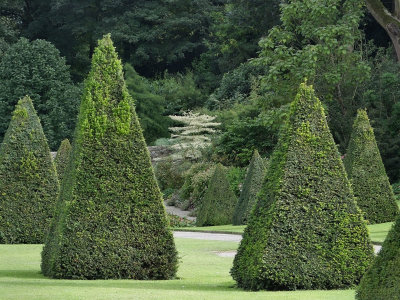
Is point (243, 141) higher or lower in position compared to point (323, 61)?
lower

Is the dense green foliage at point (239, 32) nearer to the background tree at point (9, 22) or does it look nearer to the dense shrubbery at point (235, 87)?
the dense shrubbery at point (235, 87)

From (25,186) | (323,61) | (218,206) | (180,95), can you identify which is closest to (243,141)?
(323,61)

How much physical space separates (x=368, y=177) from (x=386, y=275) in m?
14.5

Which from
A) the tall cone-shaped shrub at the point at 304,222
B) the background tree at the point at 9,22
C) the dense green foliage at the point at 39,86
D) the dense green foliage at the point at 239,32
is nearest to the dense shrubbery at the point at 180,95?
the dense green foliage at the point at 239,32

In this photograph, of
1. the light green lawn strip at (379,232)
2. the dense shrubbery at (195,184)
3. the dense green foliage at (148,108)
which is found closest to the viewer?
the light green lawn strip at (379,232)

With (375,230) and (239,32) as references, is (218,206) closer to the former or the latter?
(375,230)

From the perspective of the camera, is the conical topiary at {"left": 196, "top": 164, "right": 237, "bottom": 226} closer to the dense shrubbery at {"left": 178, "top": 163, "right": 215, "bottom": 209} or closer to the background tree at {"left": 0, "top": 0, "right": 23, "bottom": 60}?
the dense shrubbery at {"left": 178, "top": 163, "right": 215, "bottom": 209}

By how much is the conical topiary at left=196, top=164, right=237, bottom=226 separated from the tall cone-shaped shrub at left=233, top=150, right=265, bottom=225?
3.57ft

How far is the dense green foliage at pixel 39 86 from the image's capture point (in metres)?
42.6

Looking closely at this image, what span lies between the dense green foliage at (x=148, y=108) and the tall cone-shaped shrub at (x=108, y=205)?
100ft

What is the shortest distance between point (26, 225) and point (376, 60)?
2096 cm

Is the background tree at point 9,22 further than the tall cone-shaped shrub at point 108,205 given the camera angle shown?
Yes

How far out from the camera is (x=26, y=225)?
17.2 metres

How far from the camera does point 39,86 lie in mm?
43469
